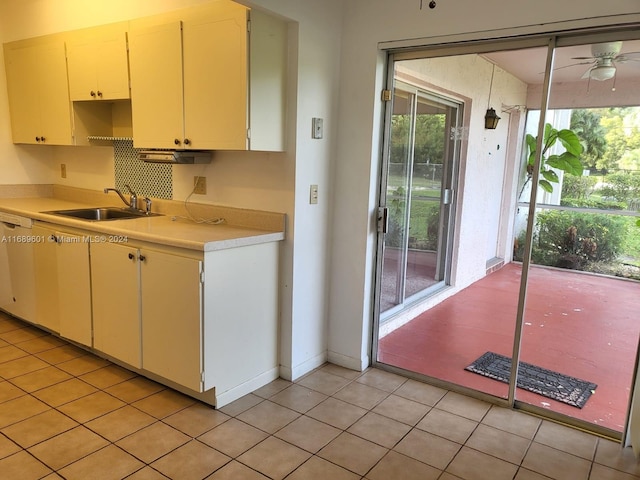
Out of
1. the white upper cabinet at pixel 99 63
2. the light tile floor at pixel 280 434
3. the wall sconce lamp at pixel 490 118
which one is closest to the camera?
the light tile floor at pixel 280 434

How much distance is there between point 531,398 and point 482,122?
237 centimetres

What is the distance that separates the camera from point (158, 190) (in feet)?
11.3

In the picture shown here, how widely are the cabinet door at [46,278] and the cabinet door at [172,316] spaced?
97cm

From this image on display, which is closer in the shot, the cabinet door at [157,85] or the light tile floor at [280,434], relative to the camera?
the light tile floor at [280,434]

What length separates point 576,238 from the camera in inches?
106

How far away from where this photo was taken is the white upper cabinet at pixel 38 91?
3518 mm

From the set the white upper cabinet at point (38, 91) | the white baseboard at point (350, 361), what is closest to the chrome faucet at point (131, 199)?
the white upper cabinet at point (38, 91)

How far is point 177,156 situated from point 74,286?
109 cm

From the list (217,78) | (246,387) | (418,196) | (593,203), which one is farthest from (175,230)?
(593,203)

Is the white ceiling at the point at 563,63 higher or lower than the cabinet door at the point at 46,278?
higher

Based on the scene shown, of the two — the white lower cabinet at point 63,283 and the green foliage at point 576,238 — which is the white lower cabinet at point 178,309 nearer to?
the white lower cabinet at point 63,283

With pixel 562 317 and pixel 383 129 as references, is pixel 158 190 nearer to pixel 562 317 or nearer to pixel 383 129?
pixel 383 129

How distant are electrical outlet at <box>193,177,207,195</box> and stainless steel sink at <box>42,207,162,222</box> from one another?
1.37ft

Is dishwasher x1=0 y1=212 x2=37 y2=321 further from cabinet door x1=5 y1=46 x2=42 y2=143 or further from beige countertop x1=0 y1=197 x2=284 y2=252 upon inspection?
cabinet door x1=5 y1=46 x2=42 y2=143
